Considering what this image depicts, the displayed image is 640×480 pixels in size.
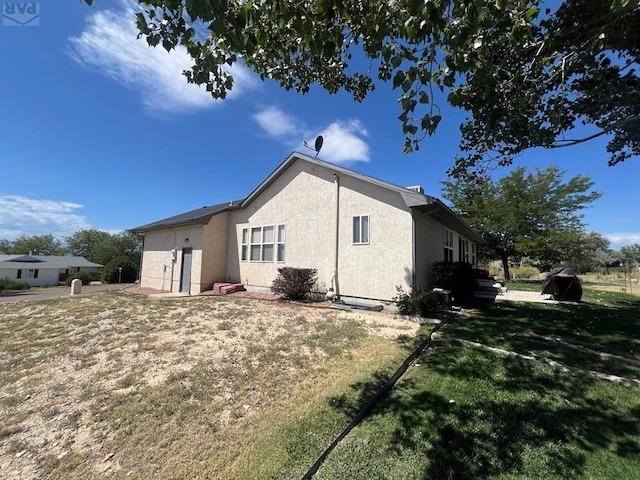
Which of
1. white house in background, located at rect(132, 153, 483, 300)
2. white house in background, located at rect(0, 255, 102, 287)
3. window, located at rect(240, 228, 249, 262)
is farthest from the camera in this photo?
white house in background, located at rect(0, 255, 102, 287)

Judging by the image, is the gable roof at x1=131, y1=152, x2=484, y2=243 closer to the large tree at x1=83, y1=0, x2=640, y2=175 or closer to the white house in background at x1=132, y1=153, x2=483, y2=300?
the white house in background at x1=132, y1=153, x2=483, y2=300

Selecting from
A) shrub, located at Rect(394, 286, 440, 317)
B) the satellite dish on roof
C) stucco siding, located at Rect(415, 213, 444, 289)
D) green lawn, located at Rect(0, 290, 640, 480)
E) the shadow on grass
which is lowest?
green lawn, located at Rect(0, 290, 640, 480)

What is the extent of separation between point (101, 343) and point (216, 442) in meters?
4.54

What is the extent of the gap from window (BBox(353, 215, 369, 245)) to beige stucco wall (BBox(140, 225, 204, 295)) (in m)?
7.83

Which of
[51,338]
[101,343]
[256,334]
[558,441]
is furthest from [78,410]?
[558,441]

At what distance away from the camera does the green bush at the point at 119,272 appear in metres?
30.3

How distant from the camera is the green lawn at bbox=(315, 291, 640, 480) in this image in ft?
8.65

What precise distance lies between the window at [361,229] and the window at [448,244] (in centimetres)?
456

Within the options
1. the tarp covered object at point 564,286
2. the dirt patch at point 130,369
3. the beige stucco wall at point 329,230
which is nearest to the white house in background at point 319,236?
the beige stucco wall at point 329,230

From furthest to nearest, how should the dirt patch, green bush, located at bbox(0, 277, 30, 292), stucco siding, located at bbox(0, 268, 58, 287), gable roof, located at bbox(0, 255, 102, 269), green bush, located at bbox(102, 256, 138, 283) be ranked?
gable roof, located at bbox(0, 255, 102, 269), stucco siding, located at bbox(0, 268, 58, 287), green bush, located at bbox(0, 277, 30, 292), green bush, located at bbox(102, 256, 138, 283), the dirt patch

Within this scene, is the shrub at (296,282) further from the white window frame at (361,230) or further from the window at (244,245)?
the window at (244,245)

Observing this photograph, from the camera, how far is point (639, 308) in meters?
10.6

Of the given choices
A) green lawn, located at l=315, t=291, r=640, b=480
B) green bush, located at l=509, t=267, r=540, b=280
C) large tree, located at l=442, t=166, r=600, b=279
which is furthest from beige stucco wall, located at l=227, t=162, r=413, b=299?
green bush, located at l=509, t=267, r=540, b=280

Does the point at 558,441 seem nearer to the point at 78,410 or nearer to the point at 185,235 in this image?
the point at 78,410
